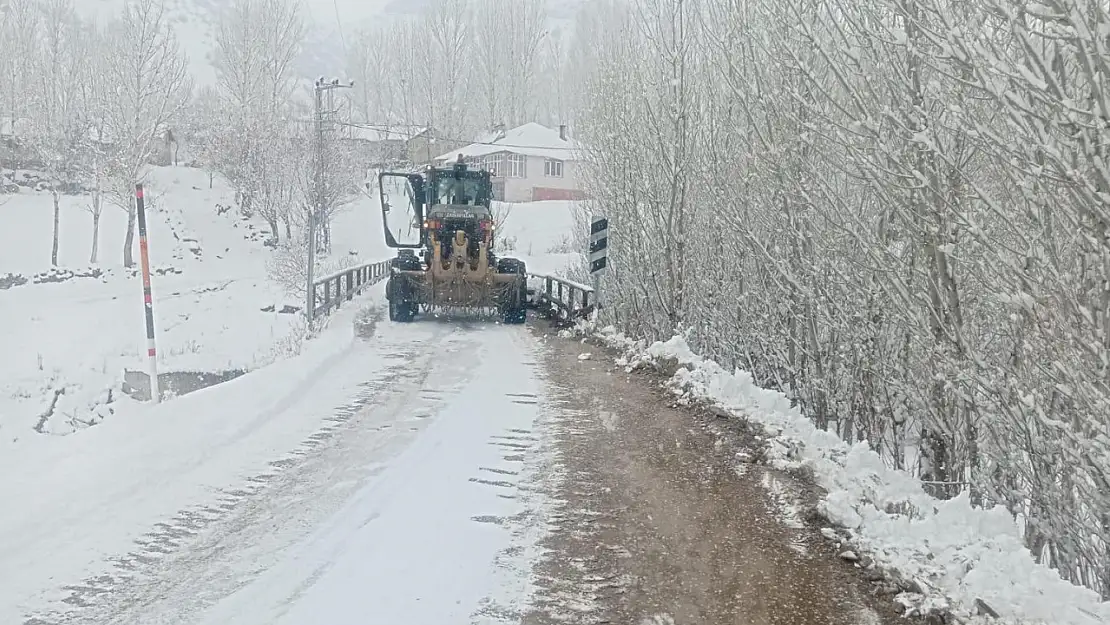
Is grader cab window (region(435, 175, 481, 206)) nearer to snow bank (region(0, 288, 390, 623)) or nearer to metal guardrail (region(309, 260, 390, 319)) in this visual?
metal guardrail (region(309, 260, 390, 319))

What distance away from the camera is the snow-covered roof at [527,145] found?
187 ft

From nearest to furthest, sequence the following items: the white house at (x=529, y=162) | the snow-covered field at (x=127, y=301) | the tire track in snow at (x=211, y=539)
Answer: the tire track in snow at (x=211, y=539) → the snow-covered field at (x=127, y=301) → the white house at (x=529, y=162)

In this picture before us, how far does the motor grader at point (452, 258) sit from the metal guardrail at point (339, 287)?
1060 mm

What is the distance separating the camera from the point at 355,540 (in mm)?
4902

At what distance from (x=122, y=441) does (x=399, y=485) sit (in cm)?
230

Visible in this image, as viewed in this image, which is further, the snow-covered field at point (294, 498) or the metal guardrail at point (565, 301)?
the metal guardrail at point (565, 301)

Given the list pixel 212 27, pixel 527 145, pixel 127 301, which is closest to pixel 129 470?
pixel 127 301

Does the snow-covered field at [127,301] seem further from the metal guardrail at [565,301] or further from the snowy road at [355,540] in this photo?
the snowy road at [355,540]

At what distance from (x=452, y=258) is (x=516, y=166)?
41.4m

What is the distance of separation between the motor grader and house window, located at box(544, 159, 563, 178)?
1572 inches

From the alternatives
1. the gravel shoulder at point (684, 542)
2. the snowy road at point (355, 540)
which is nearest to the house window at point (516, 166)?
the snowy road at point (355, 540)

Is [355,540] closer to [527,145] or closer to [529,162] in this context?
[529,162]

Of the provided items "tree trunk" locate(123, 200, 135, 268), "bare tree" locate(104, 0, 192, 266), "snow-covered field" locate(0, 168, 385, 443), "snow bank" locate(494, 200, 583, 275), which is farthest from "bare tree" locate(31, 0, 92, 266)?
"snow bank" locate(494, 200, 583, 275)

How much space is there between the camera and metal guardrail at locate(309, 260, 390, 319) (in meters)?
16.0
